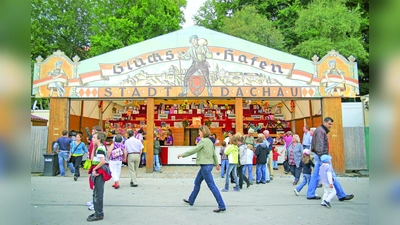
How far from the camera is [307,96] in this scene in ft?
45.1

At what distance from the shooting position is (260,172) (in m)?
10.9

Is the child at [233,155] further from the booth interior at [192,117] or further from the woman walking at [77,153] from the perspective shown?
the booth interior at [192,117]

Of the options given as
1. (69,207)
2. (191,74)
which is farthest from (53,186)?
(191,74)

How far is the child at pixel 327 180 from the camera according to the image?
7107 millimetres

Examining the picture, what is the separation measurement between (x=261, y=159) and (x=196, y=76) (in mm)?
4926

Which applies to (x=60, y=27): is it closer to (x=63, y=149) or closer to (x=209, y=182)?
(x=63, y=149)

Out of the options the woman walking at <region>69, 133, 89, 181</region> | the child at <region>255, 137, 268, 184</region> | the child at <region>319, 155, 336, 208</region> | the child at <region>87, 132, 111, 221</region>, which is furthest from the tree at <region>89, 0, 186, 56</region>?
the child at <region>319, 155, 336, 208</region>

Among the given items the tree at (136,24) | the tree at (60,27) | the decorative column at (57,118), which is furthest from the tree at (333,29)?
the tree at (60,27)

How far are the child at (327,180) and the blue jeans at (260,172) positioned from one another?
3.56 m

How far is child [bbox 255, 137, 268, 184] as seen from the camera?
422 inches

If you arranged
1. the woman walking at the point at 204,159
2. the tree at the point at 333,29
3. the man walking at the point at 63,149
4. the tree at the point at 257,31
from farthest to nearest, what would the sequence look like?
the tree at the point at 257,31, the tree at the point at 333,29, the man walking at the point at 63,149, the woman walking at the point at 204,159

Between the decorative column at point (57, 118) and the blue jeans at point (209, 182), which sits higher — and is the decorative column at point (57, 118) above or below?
above
